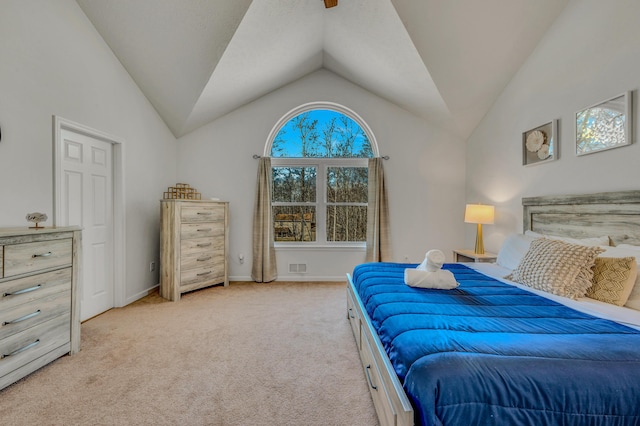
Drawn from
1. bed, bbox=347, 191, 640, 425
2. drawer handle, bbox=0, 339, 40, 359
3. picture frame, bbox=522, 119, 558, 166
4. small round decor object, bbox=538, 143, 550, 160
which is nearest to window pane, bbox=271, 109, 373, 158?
picture frame, bbox=522, 119, 558, 166

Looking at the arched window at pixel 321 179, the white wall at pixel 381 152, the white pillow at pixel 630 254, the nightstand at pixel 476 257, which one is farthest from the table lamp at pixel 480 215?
the arched window at pixel 321 179

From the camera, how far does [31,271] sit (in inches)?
74.0

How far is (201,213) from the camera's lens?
12.2 feet

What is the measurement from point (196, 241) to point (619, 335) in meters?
3.74

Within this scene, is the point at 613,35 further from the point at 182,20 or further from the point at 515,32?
the point at 182,20

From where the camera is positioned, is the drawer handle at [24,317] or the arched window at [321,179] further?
the arched window at [321,179]

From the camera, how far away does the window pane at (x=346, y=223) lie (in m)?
4.48

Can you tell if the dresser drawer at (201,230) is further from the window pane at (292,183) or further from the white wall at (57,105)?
the window pane at (292,183)

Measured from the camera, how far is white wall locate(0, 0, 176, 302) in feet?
6.93

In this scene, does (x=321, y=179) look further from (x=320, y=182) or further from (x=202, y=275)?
(x=202, y=275)

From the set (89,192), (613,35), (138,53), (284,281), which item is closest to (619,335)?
(613,35)

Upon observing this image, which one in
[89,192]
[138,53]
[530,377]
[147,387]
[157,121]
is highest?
[138,53]

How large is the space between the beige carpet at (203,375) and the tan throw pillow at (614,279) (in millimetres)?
1506

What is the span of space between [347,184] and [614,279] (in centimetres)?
319
